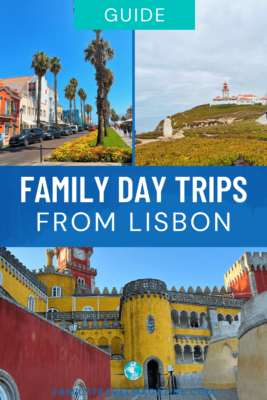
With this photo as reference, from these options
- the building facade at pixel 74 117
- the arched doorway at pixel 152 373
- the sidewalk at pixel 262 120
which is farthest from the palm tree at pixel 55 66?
the arched doorway at pixel 152 373

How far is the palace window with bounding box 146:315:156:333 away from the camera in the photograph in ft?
92.4

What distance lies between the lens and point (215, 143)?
2953cm

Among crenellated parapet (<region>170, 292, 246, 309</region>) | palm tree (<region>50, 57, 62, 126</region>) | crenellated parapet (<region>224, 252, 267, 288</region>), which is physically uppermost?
palm tree (<region>50, 57, 62, 126</region>)

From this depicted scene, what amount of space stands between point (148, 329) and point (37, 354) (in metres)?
17.6

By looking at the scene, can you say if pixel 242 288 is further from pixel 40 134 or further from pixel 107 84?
pixel 40 134

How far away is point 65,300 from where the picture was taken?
121ft

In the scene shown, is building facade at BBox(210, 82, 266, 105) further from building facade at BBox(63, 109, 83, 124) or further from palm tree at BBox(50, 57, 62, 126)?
palm tree at BBox(50, 57, 62, 126)

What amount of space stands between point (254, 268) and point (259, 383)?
31866 mm

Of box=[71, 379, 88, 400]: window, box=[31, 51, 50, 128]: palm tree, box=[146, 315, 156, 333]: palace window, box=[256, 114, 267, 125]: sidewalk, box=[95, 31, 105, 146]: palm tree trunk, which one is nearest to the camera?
box=[71, 379, 88, 400]: window

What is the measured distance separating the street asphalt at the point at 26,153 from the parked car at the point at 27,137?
31 centimetres

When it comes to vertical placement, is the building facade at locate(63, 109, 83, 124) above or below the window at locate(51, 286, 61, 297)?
above

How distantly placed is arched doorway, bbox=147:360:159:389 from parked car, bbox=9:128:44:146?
18.6 meters

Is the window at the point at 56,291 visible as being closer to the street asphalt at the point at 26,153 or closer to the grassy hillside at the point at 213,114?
the street asphalt at the point at 26,153

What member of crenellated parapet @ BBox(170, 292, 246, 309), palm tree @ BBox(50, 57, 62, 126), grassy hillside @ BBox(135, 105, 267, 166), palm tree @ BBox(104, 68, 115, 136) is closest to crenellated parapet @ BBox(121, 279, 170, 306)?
crenellated parapet @ BBox(170, 292, 246, 309)
